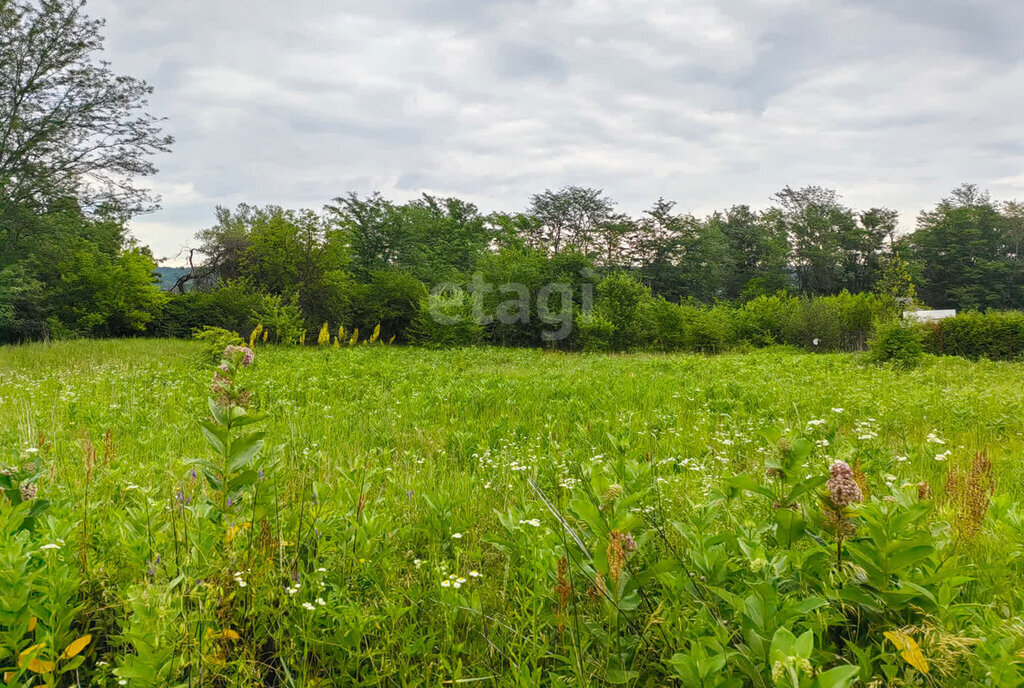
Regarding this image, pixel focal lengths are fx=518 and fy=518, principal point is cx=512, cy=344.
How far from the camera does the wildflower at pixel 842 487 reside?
1.18 meters

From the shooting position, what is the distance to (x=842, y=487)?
1.19 metres

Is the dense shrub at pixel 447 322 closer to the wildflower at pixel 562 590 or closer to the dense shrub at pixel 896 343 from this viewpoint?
the dense shrub at pixel 896 343

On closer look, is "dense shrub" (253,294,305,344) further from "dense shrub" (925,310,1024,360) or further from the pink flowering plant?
"dense shrub" (925,310,1024,360)

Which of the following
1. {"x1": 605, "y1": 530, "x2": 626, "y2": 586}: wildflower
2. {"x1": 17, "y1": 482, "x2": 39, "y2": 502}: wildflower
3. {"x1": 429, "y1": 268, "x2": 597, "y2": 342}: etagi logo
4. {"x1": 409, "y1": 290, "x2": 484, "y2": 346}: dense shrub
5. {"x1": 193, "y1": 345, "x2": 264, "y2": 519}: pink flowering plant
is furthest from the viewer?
{"x1": 429, "y1": 268, "x2": 597, "y2": 342}: etagi logo

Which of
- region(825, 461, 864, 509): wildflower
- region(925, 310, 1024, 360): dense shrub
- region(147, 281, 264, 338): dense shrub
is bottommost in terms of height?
region(925, 310, 1024, 360): dense shrub

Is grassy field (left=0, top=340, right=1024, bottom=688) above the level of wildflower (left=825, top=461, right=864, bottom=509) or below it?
below

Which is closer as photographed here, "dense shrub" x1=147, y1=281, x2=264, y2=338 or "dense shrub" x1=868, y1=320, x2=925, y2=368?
"dense shrub" x1=868, y1=320, x2=925, y2=368

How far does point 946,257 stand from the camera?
4941cm

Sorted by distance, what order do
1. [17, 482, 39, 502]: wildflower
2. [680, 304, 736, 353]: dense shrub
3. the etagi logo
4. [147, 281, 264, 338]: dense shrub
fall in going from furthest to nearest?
[680, 304, 736, 353]: dense shrub, the etagi logo, [147, 281, 264, 338]: dense shrub, [17, 482, 39, 502]: wildflower

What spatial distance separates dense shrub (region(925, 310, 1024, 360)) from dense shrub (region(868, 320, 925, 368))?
5768 mm

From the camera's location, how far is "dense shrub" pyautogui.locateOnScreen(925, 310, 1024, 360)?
17.9m

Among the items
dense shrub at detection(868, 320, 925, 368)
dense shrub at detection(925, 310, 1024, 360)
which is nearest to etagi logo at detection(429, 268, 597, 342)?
dense shrub at detection(868, 320, 925, 368)

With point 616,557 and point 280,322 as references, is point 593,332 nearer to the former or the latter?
point 280,322

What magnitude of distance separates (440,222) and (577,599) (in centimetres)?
3653
